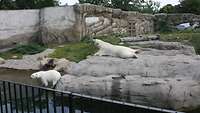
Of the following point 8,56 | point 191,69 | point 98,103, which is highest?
point 98,103

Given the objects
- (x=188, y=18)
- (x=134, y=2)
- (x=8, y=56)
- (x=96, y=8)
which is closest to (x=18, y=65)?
(x=8, y=56)

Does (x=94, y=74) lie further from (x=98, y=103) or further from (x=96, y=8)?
(x=96, y=8)

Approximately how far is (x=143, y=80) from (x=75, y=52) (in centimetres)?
445

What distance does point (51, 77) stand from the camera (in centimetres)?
739

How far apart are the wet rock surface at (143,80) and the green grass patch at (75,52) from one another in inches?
89.6

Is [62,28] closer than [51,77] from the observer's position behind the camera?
No

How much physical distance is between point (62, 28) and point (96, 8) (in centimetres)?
167

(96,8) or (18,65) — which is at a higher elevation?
(96,8)

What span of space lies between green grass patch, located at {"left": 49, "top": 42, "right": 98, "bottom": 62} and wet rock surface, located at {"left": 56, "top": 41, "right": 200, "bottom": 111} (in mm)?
2275

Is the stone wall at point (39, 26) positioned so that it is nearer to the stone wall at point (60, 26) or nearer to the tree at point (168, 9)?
the stone wall at point (60, 26)

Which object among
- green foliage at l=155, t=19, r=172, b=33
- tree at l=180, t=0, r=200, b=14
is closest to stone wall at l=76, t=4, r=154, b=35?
green foliage at l=155, t=19, r=172, b=33

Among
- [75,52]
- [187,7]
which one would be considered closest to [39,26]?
[75,52]


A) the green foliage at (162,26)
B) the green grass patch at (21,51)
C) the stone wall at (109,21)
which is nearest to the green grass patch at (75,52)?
the green grass patch at (21,51)

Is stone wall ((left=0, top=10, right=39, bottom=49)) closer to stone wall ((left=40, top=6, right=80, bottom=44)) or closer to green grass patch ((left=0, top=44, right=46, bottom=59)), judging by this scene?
stone wall ((left=40, top=6, right=80, bottom=44))
